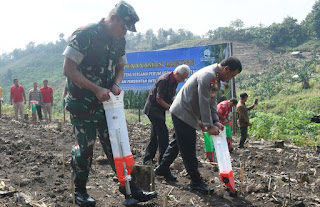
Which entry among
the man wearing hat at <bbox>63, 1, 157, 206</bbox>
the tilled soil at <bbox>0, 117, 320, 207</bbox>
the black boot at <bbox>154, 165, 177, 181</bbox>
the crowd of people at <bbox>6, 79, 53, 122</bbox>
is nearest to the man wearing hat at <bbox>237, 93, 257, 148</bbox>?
the tilled soil at <bbox>0, 117, 320, 207</bbox>

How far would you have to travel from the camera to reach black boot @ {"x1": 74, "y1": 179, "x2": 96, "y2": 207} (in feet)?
9.36

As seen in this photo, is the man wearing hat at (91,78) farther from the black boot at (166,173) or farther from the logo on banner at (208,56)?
the logo on banner at (208,56)

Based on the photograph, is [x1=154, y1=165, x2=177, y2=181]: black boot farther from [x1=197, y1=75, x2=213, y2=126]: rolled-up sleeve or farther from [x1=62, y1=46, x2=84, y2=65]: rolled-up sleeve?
[x1=62, y1=46, x2=84, y2=65]: rolled-up sleeve

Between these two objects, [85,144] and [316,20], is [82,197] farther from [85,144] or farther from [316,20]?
[316,20]

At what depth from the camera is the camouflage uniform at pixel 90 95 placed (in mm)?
2715

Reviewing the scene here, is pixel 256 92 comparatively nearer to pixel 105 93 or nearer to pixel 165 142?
pixel 165 142

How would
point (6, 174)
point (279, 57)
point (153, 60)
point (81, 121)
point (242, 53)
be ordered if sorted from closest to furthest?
point (81, 121) < point (6, 174) < point (153, 60) < point (279, 57) < point (242, 53)

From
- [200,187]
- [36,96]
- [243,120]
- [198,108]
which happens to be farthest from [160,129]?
[36,96]

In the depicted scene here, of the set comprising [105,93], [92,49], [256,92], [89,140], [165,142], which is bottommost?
[256,92]

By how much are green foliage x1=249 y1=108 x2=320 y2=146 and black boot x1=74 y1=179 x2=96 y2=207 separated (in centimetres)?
685

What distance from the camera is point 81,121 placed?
2803 mm

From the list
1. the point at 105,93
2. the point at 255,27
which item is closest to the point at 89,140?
the point at 105,93

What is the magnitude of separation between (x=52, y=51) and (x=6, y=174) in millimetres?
71456

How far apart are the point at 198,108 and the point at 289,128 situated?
22.3 ft
